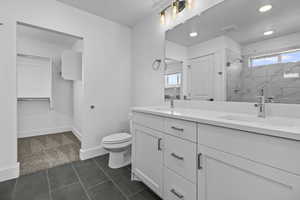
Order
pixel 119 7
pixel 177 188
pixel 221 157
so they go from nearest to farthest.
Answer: pixel 221 157
pixel 177 188
pixel 119 7

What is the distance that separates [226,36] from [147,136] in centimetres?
129

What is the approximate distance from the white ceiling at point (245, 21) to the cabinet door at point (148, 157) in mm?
1199

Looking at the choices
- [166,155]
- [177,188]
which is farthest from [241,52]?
[177,188]

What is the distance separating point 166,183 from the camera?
1165mm

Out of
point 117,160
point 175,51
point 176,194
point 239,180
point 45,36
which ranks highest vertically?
point 45,36

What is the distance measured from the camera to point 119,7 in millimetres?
2053

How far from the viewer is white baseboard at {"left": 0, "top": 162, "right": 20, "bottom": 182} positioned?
5.20 feet

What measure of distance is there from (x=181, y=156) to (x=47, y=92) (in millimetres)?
3647

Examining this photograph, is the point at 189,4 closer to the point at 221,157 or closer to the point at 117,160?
the point at 221,157

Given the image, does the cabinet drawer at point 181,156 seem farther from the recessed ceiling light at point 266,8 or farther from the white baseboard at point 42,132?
the white baseboard at point 42,132

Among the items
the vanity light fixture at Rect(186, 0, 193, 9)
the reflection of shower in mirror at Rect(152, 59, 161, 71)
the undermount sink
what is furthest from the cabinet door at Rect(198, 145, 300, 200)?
the vanity light fixture at Rect(186, 0, 193, 9)

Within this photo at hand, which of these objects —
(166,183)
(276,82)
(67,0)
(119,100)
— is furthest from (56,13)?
(276,82)

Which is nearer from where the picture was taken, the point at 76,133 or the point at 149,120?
the point at 149,120

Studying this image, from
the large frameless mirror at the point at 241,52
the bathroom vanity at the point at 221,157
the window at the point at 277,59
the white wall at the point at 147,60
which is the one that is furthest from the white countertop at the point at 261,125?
the white wall at the point at 147,60
